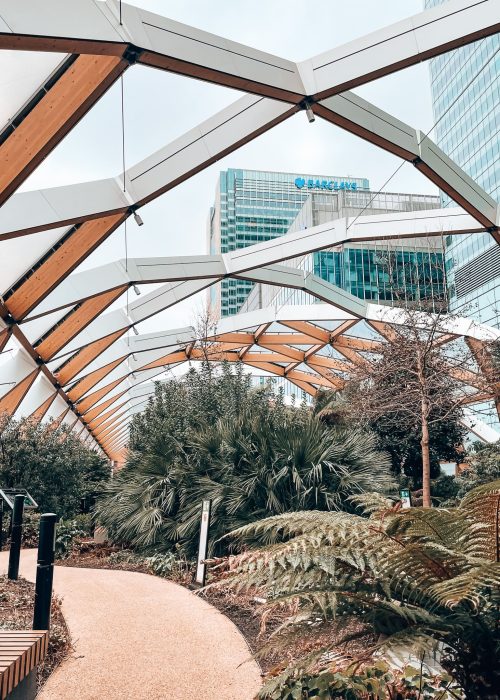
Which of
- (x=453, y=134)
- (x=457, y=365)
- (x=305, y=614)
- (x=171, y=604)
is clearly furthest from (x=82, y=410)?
(x=453, y=134)

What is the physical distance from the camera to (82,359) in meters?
18.2

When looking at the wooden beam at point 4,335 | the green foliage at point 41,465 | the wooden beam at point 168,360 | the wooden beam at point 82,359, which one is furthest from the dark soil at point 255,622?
the wooden beam at point 168,360

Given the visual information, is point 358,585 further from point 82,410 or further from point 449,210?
point 82,410

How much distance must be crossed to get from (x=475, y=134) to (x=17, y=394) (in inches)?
2216

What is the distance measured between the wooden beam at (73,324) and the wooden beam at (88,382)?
539 centimetres

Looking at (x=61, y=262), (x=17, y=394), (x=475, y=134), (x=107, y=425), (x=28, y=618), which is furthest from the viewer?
(x=475, y=134)

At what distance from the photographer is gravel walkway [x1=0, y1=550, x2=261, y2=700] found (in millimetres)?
3863

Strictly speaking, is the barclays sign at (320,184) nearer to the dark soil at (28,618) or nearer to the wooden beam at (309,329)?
the wooden beam at (309,329)

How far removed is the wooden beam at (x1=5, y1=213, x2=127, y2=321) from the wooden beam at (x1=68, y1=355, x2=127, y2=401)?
31.1 feet

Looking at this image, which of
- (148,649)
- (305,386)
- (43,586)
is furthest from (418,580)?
(305,386)

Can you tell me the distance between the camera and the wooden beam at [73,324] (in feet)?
45.5

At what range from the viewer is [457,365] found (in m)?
11.5

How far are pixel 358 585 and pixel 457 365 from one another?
9228 mm

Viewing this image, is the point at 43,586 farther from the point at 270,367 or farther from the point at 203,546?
the point at 270,367
